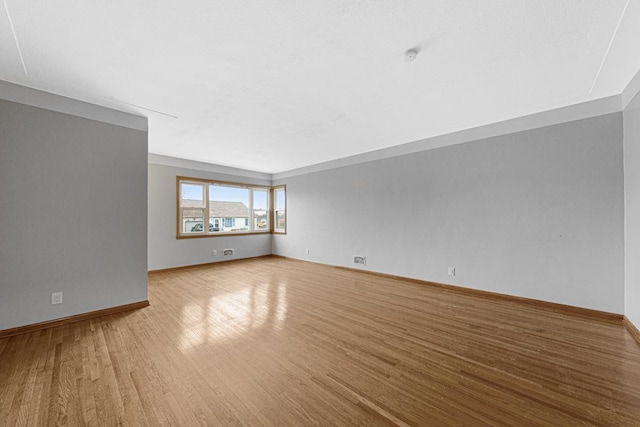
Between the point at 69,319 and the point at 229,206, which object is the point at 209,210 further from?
the point at 69,319

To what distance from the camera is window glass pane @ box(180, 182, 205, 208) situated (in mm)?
5871

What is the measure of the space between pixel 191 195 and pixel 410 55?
5.67 metres

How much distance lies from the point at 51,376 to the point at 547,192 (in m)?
5.50

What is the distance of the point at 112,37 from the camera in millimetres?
1904

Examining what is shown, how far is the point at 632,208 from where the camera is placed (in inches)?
102

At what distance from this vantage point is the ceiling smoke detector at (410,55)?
2043mm

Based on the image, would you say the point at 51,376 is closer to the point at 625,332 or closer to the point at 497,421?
the point at 497,421

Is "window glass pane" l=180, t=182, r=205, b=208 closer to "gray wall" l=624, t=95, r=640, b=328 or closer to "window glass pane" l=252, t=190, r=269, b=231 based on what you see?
"window glass pane" l=252, t=190, r=269, b=231

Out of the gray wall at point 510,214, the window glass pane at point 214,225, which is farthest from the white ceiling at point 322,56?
the window glass pane at point 214,225

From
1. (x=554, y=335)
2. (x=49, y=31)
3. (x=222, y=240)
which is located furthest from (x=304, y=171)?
(x=554, y=335)

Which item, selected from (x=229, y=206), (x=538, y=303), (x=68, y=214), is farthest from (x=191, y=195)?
(x=538, y=303)

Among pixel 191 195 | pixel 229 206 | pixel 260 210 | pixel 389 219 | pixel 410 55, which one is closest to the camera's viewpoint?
pixel 410 55

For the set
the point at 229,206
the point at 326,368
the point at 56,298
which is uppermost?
the point at 229,206

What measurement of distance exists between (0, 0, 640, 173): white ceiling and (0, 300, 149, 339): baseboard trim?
259cm
